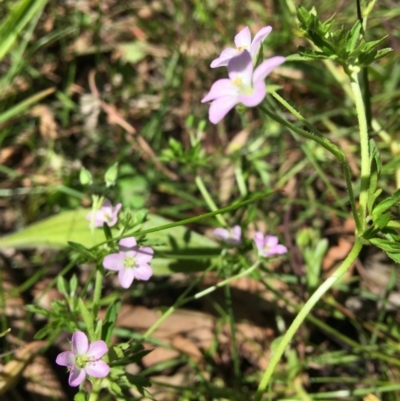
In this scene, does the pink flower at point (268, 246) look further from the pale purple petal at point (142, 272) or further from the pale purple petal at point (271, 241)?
the pale purple petal at point (142, 272)

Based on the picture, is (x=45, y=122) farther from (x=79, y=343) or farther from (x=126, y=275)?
(x=79, y=343)

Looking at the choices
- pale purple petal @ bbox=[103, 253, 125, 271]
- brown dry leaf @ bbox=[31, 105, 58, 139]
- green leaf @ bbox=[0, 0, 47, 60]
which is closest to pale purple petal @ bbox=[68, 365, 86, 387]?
pale purple petal @ bbox=[103, 253, 125, 271]

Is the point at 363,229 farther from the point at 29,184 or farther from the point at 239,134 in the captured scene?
the point at 29,184

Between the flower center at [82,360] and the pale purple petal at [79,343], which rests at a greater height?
the pale purple petal at [79,343]

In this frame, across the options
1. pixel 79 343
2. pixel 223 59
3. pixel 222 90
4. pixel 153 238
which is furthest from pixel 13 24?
pixel 79 343

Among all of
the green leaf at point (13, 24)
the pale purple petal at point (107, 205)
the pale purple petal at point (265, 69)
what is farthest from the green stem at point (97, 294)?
the green leaf at point (13, 24)

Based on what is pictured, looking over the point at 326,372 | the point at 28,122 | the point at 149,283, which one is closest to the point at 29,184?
the point at 28,122

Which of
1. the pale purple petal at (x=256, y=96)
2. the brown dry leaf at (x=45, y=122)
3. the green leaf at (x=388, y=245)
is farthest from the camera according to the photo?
the brown dry leaf at (x=45, y=122)
